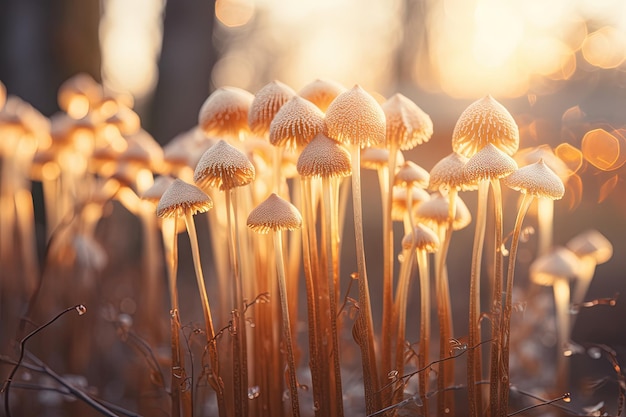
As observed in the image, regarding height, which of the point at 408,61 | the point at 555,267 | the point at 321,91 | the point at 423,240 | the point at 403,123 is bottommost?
the point at 423,240

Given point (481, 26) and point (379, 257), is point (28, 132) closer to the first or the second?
point (379, 257)

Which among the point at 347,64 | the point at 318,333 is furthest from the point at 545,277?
the point at 347,64

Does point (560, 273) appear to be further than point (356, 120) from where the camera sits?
Yes

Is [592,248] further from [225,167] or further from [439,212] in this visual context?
[225,167]

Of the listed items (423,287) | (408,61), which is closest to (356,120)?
(423,287)

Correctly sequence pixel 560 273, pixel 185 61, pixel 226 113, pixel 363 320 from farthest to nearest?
pixel 185 61, pixel 560 273, pixel 226 113, pixel 363 320

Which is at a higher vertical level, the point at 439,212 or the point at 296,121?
the point at 296,121
